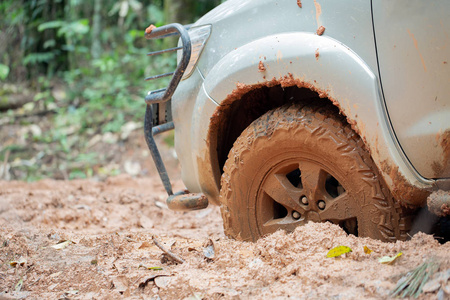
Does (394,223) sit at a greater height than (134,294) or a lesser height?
greater

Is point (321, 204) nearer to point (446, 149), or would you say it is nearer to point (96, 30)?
point (446, 149)

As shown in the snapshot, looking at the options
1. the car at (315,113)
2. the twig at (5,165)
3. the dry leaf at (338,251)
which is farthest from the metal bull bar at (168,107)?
the twig at (5,165)

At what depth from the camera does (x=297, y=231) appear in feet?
7.23

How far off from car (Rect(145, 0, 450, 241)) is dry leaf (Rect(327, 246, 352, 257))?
22 centimetres

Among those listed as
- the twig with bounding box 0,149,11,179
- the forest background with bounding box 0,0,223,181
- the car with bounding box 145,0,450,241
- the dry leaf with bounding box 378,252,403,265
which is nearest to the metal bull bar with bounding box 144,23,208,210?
the car with bounding box 145,0,450,241

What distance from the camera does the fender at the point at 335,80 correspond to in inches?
78.1

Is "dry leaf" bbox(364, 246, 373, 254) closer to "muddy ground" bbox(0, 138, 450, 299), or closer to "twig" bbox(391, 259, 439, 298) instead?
"muddy ground" bbox(0, 138, 450, 299)

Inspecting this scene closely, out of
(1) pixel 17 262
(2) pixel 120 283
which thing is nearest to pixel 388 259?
(2) pixel 120 283

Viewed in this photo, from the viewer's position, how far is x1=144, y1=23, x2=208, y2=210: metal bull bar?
271 centimetres

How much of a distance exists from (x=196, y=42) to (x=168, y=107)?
50 cm

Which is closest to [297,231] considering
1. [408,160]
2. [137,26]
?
[408,160]

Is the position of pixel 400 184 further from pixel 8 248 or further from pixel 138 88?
pixel 138 88

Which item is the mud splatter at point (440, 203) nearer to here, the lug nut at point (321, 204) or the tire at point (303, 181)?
the tire at point (303, 181)

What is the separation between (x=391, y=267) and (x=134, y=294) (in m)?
1.12
